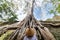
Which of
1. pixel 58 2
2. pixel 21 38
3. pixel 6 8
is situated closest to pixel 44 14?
pixel 58 2

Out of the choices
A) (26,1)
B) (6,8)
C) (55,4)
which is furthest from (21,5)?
(55,4)

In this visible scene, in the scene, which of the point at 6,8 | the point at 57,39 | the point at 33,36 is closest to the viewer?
the point at 33,36

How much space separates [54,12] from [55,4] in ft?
0.84

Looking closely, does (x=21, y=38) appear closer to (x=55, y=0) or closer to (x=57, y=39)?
(x=57, y=39)

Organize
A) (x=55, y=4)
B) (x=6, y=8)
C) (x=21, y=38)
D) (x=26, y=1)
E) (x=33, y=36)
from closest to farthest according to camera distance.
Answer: (x=33, y=36) → (x=21, y=38) → (x=6, y=8) → (x=55, y=4) → (x=26, y=1)

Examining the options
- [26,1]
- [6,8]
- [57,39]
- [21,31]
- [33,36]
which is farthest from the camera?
[26,1]

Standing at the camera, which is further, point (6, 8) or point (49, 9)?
point (49, 9)

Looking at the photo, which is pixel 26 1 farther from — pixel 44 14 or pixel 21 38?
pixel 21 38

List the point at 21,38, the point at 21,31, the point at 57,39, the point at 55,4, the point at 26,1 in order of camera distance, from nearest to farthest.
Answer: the point at 21,38 → the point at 21,31 → the point at 57,39 → the point at 55,4 → the point at 26,1

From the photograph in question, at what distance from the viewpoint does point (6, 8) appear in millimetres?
3980

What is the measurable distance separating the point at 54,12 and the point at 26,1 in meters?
0.90

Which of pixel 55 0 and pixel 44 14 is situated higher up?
pixel 55 0

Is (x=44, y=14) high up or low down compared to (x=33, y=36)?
down

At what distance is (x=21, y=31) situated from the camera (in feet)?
6.44
